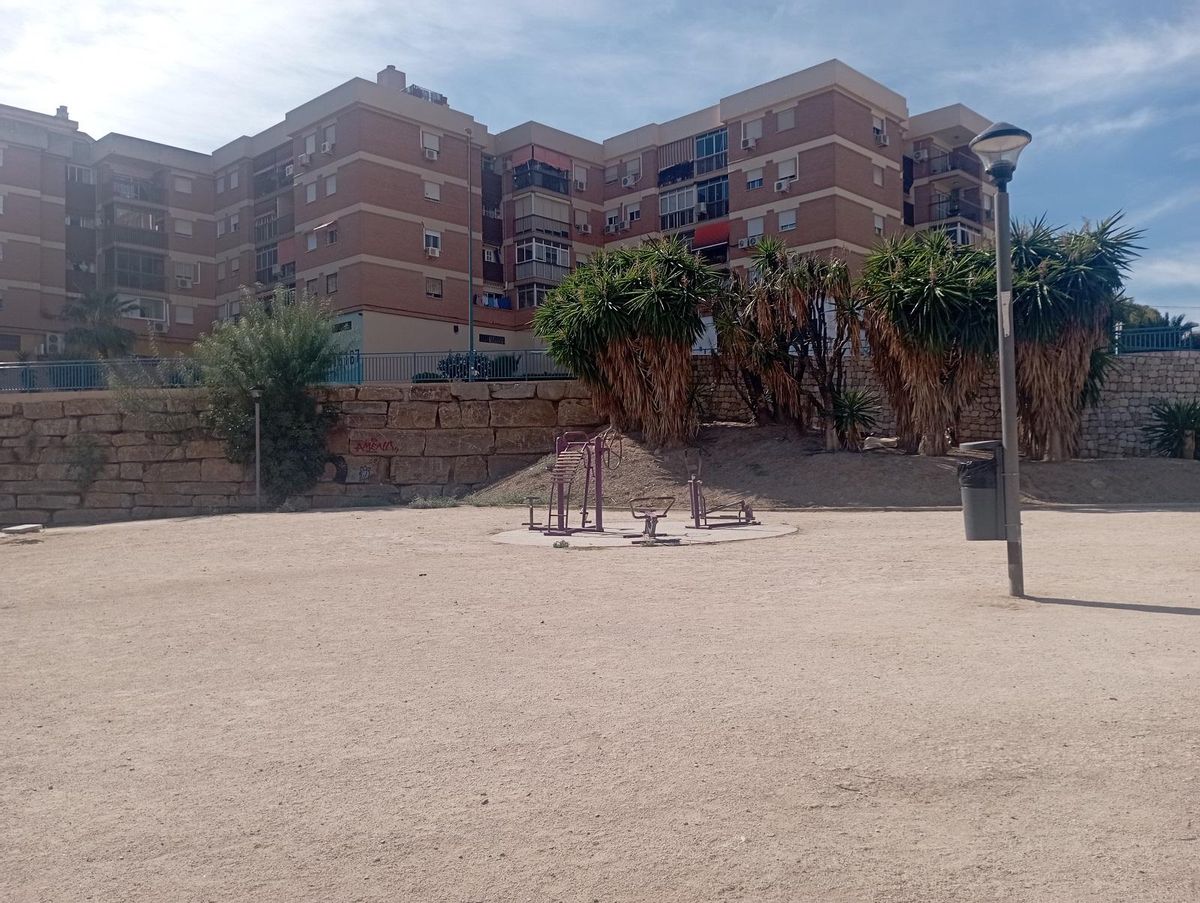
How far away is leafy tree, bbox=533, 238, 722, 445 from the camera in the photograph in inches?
778

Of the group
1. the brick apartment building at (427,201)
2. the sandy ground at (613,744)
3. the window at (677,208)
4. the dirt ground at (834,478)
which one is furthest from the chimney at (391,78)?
the sandy ground at (613,744)

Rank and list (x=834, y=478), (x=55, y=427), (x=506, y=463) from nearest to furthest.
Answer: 1. (x=834, y=478)
2. (x=506, y=463)
3. (x=55, y=427)

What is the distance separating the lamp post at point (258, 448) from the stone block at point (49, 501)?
5.77m

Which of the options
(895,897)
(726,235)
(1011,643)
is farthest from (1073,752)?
(726,235)

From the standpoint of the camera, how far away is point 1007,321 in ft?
24.3

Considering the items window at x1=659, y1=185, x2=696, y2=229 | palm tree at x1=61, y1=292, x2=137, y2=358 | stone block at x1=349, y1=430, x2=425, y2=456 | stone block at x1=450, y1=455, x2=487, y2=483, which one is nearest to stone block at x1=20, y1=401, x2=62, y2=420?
stone block at x1=349, y1=430, x2=425, y2=456

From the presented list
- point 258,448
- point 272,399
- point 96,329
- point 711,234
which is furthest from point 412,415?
point 96,329

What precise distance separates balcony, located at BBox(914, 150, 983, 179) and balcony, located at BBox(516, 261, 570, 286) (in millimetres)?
19467

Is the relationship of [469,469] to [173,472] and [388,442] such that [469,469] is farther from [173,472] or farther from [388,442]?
[173,472]

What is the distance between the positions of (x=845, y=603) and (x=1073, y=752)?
3633 millimetres

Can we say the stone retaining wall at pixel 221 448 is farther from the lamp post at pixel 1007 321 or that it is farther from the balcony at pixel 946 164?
the balcony at pixel 946 164

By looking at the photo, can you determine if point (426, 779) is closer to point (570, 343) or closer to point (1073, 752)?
point (1073, 752)

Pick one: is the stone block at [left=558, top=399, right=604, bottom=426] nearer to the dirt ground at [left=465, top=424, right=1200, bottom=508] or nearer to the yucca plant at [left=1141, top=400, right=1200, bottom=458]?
the dirt ground at [left=465, top=424, right=1200, bottom=508]

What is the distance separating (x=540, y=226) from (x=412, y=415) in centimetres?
2792
